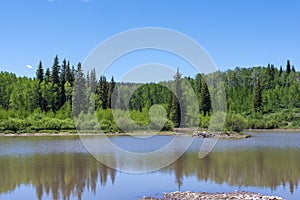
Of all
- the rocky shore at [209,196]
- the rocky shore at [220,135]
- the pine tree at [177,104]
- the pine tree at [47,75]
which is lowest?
the rocky shore at [209,196]

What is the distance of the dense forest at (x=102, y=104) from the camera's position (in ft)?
229

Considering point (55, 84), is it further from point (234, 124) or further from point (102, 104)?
point (234, 124)

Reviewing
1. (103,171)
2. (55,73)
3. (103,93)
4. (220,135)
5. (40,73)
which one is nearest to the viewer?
(103,171)

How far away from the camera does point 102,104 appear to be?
83875 mm

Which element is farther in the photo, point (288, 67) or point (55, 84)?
point (288, 67)

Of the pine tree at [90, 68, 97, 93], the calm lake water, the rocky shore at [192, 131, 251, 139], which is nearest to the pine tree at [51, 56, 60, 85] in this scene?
the pine tree at [90, 68, 97, 93]

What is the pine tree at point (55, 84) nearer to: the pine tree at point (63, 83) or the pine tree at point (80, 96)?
the pine tree at point (63, 83)

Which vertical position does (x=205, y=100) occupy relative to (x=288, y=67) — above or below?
below

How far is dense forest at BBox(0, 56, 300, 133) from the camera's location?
6991cm

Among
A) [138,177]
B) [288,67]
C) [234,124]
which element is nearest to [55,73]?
[234,124]

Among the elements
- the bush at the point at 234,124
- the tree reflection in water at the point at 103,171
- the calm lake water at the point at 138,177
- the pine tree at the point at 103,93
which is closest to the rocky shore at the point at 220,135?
the bush at the point at 234,124

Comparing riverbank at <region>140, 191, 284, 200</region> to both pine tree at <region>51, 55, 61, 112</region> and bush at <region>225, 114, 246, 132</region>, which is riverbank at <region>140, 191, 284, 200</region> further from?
pine tree at <region>51, 55, 61, 112</region>

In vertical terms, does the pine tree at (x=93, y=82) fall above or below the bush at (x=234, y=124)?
above

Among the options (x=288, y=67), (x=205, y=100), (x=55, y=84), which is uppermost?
(x=288, y=67)
